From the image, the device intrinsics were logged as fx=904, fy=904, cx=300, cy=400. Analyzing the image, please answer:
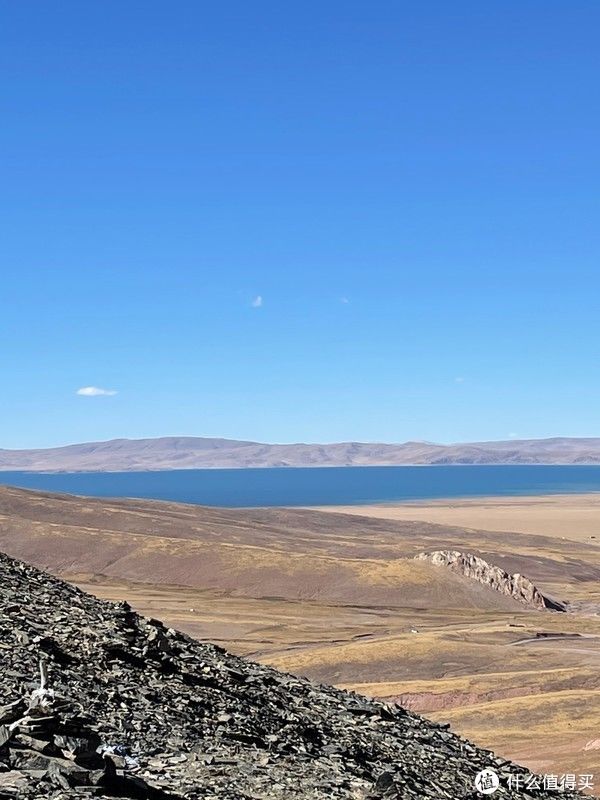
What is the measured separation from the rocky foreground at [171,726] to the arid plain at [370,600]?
9984 millimetres

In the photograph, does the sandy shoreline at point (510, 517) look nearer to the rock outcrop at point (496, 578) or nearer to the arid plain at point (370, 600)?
the arid plain at point (370, 600)

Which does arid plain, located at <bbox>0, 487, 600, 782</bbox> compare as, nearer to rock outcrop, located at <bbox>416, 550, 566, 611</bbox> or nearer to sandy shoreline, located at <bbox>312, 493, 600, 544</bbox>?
rock outcrop, located at <bbox>416, 550, 566, 611</bbox>

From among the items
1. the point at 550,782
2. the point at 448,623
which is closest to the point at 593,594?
the point at 448,623

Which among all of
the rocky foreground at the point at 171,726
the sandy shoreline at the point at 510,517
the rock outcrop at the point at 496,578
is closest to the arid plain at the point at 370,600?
the rock outcrop at the point at 496,578

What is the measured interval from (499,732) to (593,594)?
52040mm

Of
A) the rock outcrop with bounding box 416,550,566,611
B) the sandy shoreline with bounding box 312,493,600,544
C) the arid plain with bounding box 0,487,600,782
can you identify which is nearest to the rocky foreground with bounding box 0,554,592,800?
the arid plain with bounding box 0,487,600,782

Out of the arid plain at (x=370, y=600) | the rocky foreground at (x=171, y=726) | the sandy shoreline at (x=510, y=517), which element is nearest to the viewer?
the rocky foreground at (x=171, y=726)

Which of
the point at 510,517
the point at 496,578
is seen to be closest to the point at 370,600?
the point at 496,578

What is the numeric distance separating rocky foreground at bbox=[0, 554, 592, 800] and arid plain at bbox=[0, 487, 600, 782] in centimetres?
998

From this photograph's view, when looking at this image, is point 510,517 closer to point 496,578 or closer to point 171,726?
point 496,578

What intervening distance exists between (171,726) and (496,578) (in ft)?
218

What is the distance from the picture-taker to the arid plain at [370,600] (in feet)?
124

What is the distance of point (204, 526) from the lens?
10694 cm

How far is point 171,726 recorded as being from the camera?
14.1 metres
